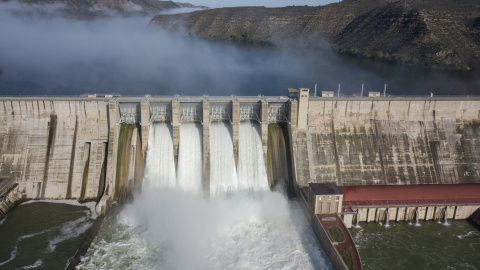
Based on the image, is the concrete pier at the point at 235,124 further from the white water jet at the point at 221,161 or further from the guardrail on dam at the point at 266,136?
the white water jet at the point at 221,161

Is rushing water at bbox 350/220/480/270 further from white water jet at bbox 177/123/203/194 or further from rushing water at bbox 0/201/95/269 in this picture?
rushing water at bbox 0/201/95/269

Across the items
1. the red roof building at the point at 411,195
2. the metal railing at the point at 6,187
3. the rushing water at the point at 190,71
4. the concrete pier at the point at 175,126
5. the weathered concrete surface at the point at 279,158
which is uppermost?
the rushing water at the point at 190,71

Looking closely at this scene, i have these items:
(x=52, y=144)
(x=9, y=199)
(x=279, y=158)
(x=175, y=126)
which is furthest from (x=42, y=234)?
(x=279, y=158)

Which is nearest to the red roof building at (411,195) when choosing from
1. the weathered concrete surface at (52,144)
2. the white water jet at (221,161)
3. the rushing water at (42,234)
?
the white water jet at (221,161)

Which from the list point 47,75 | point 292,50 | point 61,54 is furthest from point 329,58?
point 61,54

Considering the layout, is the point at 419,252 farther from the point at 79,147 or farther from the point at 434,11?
the point at 434,11

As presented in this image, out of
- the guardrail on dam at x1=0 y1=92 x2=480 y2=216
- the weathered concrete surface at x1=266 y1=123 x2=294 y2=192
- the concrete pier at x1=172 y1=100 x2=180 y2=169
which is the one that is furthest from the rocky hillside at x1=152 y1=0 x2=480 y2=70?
the concrete pier at x1=172 y1=100 x2=180 y2=169
